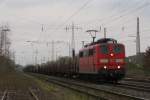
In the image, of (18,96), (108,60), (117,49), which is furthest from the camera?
(117,49)

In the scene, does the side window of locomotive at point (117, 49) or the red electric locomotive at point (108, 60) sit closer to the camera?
the red electric locomotive at point (108, 60)

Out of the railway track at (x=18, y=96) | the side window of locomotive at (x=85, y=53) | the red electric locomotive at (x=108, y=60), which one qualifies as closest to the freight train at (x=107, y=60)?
the red electric locomotive at (x=108, y=60)

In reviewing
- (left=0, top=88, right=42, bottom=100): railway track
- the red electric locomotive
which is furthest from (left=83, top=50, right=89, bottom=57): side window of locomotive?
(left=0, top=88, right=42, bottom=100): railway track

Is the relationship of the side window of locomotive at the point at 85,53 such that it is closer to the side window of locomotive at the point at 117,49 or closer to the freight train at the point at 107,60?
the freight train at the point at 107,60

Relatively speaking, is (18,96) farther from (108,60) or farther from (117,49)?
(117,49)

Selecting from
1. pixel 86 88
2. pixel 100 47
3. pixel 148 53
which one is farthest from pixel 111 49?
pixel 148 53

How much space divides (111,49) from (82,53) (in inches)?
270

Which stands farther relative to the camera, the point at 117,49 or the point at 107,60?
the point at 117,49

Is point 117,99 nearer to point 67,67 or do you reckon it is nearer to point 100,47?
point 100,47

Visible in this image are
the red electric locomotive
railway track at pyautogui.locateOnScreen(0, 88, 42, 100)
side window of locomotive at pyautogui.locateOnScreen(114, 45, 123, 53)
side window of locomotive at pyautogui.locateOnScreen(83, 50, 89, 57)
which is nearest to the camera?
railway track at pyautogui.locateOnScreen(0, 88, 42, 100)

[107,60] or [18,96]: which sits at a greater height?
[107,60]

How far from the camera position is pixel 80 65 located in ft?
141

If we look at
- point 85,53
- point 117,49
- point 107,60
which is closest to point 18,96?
point 107,60

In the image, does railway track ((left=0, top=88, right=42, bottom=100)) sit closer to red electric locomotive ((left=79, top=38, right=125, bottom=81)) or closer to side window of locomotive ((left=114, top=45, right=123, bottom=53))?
red electric locomotive ((left=79, top=38, right=125, bottom=81))
